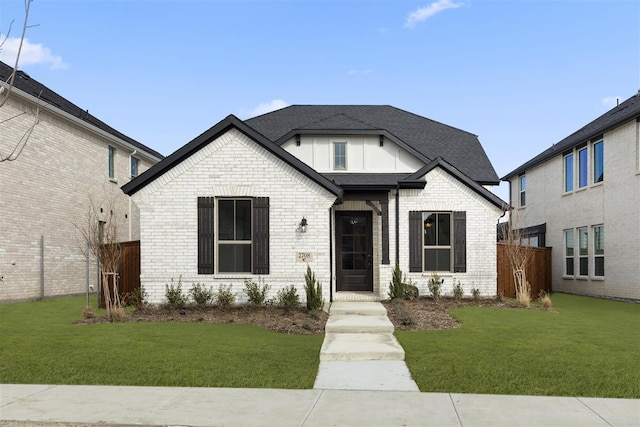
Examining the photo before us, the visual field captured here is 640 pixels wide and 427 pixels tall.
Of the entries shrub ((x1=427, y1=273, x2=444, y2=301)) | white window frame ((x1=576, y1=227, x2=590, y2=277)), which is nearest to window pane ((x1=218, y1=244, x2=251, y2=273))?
shrub ((x1=427, y1=273, x2=444, y2=301))

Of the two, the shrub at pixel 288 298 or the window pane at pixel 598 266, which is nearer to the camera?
the shrub at pixel 288 298

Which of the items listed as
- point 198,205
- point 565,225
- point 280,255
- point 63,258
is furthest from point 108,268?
point 565,225

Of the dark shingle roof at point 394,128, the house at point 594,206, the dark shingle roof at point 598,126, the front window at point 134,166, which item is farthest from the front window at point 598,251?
the front window at point 134,166

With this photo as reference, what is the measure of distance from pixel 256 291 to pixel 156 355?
5046 millimetres

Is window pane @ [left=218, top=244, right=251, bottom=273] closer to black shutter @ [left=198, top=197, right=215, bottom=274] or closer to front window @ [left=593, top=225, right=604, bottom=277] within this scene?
black shutter @ [left=198, top=197, right=215, bottom=274]

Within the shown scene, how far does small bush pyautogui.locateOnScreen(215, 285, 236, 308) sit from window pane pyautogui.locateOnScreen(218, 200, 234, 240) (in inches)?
50.7

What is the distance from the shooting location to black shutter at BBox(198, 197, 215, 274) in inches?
538

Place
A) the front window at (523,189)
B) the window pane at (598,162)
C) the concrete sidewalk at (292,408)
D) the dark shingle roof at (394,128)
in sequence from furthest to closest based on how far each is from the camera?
the front window at (523,189)
the window pane at (598,162)
the dark shingle roof at (394,128)
the concrete sidewalk at (292,408)

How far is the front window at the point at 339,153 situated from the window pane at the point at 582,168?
930 centimetres

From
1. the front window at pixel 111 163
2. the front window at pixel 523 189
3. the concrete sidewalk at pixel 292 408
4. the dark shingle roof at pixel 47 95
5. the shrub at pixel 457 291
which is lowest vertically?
the concrete sidewalk at pixel 292 408

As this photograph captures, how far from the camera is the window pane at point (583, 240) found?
792 inches

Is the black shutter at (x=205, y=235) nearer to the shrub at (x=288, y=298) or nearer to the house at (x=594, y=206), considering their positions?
the shrub at (x=288, y=298)

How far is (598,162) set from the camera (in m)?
19.3

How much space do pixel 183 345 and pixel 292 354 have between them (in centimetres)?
198
